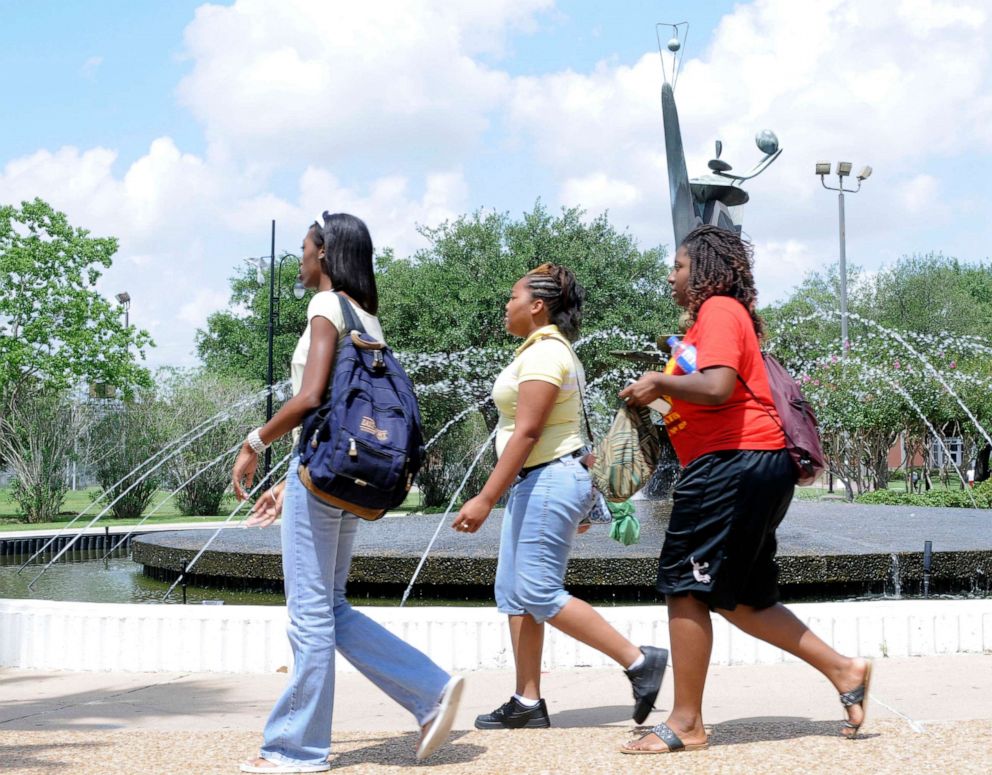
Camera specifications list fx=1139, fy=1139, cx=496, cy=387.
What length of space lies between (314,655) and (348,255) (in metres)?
1.23

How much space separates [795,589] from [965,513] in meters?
5.19

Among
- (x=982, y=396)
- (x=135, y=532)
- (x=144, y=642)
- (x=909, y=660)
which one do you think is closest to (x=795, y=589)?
(x=909, y=660)

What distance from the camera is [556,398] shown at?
12.7ft

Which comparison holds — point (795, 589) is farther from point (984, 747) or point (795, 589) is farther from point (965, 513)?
point (965, 513)

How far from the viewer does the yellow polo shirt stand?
12.7 feet

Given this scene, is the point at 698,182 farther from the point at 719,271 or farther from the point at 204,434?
the point at 204,434

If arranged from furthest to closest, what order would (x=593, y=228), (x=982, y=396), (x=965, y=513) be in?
1. (x=593, y=228)
2. (x=982, y=396)
3. (x=965, y=513)

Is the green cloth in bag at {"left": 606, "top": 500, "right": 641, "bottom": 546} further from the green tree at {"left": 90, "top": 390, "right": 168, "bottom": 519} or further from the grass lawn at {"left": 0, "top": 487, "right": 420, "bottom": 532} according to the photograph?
the green tree at {"left": 90, "top": 390, "right": 168, "bottom": 519}

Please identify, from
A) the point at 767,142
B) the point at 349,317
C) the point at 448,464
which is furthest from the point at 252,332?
the point at 349,317

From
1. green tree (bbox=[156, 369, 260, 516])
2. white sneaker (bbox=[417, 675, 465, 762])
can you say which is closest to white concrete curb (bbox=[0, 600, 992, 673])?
white sneaker (bbox=[417, 675, 465, 762])

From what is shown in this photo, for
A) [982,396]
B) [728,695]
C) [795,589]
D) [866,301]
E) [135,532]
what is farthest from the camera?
[866,301]

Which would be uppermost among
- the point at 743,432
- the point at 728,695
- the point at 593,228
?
the point at 593,228

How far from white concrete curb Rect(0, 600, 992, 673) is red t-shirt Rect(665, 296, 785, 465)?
2.07 meters

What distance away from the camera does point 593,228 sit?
3369 centimetres
